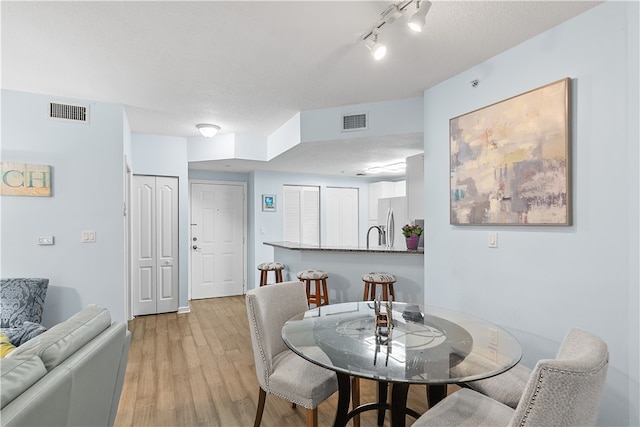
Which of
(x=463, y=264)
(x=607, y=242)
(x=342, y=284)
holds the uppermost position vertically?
(x=607, y=242)

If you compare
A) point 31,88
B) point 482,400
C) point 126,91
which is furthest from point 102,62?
point 482,400

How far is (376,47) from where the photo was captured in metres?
1.97

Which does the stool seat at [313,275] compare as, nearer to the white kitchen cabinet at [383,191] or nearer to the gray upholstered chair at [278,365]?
the gray upholstered chair at [278,365]

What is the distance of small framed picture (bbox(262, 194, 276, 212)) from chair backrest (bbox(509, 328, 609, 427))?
509 centimetres

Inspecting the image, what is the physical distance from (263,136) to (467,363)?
3944mm

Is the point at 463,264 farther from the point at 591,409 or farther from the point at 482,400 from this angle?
the point at 591,409

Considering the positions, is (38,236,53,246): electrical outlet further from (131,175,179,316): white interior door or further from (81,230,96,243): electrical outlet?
(131,175,179,316): white interior door

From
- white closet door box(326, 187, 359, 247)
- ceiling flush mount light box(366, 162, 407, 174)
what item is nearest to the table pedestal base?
ceiling flush mount light box(366, 162, 407, 174)

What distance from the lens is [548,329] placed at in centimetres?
212

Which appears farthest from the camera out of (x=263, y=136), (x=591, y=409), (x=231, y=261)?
(x=231, y=261)

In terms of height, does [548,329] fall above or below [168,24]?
below

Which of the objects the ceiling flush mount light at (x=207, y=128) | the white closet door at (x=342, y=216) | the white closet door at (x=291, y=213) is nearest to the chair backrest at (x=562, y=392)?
the ceiling flush mount light at (x=207, y=128)

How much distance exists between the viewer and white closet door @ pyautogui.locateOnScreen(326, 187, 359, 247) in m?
6.68

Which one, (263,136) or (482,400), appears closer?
(482,400)
